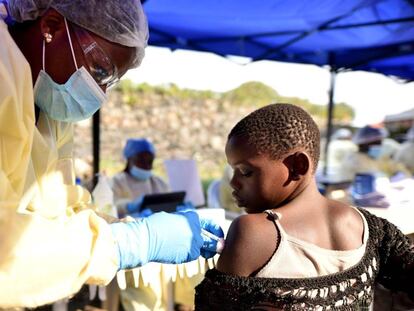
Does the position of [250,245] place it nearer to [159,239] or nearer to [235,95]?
[159,239]

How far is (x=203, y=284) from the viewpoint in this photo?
1.04 meters

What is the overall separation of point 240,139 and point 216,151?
12108 mm

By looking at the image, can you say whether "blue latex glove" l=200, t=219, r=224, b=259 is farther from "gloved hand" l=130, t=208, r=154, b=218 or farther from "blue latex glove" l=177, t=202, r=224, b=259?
"gloved hand" l=130, t=208, r=154, b=218

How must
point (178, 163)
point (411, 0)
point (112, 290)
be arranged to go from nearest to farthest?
point (112, 290), point (411, 0), point (178, 163)

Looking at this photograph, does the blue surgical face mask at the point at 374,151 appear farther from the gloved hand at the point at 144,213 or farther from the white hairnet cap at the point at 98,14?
the white hairnet cap at the point at 98,14

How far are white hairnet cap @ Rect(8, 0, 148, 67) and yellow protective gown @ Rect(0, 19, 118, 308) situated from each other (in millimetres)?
147

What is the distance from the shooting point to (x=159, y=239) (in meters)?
1.06

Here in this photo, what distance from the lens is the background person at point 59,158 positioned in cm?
88

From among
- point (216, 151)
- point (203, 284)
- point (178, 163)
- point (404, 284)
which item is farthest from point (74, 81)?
point (216, 151)

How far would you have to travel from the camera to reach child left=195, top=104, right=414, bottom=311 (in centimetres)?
97

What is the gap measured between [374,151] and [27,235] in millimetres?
5190

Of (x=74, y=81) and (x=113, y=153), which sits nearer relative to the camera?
(x=74, y=81)

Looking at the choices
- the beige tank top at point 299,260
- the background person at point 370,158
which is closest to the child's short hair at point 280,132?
the beige tank top at point 299,260

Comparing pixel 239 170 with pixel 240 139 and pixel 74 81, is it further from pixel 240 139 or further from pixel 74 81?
pixel 74 81
